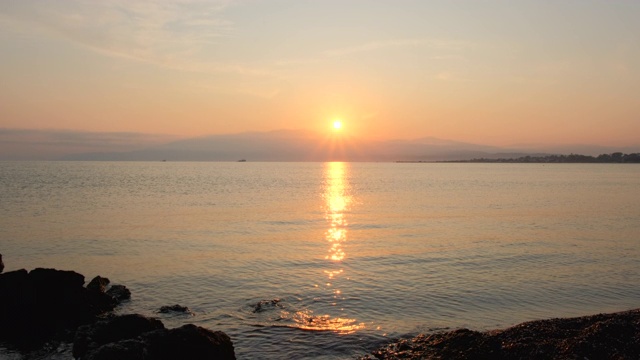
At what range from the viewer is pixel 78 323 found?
1884cm

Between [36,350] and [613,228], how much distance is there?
155 ft

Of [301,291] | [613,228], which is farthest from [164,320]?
[613,228]

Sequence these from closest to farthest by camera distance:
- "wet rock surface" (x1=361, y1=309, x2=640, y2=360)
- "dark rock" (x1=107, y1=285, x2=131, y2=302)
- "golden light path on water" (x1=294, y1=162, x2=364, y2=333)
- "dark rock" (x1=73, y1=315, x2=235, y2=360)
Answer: "dark rock" (x1=73, y1=315, x2=235, y2=360) < "wet rock surface" (x1=361, y1=309, x2=640, y2=360) < "golden light path on water" (x1=294, y1=162, x2=364, y2=333) < "dark rock" (x1=107, y1=285, x2=131, y2=302)

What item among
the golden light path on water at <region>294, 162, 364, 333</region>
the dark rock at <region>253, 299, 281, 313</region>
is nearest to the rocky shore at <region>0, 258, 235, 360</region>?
the dark rock at <region>253, 299, 281, 313</region>

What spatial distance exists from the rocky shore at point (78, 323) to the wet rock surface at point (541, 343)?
18.3 ft

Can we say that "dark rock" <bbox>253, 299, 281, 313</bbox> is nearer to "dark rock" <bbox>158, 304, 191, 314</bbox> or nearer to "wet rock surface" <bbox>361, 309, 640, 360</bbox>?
"dark rock" <bbox>158, 304, 191, 314</bbox>

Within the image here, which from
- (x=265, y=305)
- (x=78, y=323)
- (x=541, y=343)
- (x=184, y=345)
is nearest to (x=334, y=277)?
(x=265, y=305)

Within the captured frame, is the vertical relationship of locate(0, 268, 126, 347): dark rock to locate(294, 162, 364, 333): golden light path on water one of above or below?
above

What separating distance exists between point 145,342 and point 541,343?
10349mm

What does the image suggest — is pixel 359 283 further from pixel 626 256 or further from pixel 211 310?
pixel 626 256

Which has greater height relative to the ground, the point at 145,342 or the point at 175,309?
the point at 145,342

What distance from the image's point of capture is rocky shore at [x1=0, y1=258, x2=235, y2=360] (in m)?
12.4

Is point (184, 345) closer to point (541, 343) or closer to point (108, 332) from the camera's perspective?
point (108, 332)

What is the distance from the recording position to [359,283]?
25.5 m
